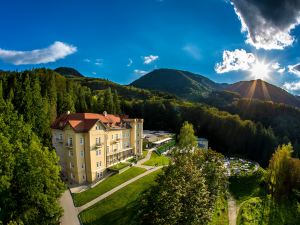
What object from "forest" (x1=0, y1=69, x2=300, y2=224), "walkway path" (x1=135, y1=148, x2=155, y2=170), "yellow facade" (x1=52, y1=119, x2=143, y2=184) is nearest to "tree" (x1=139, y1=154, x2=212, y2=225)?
"forest" (x1=0, y1=69, x2=300, y2=224)

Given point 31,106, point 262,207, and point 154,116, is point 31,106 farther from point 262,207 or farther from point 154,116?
point 154,116

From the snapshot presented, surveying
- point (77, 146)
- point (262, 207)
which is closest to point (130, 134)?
point (77, 146)

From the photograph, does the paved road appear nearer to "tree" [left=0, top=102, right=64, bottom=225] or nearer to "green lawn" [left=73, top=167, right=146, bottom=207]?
"green lawn" [left=73, top=167, right=146, bottom=207]

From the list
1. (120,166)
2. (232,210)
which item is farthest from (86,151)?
(232,210)

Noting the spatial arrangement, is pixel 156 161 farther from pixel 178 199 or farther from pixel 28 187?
pixel 28 187

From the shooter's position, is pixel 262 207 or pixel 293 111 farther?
pixel 293 111

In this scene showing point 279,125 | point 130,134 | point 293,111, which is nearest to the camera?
point 130,134

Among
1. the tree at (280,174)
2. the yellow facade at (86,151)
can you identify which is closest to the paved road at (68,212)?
the yellow facade at (86,151)
